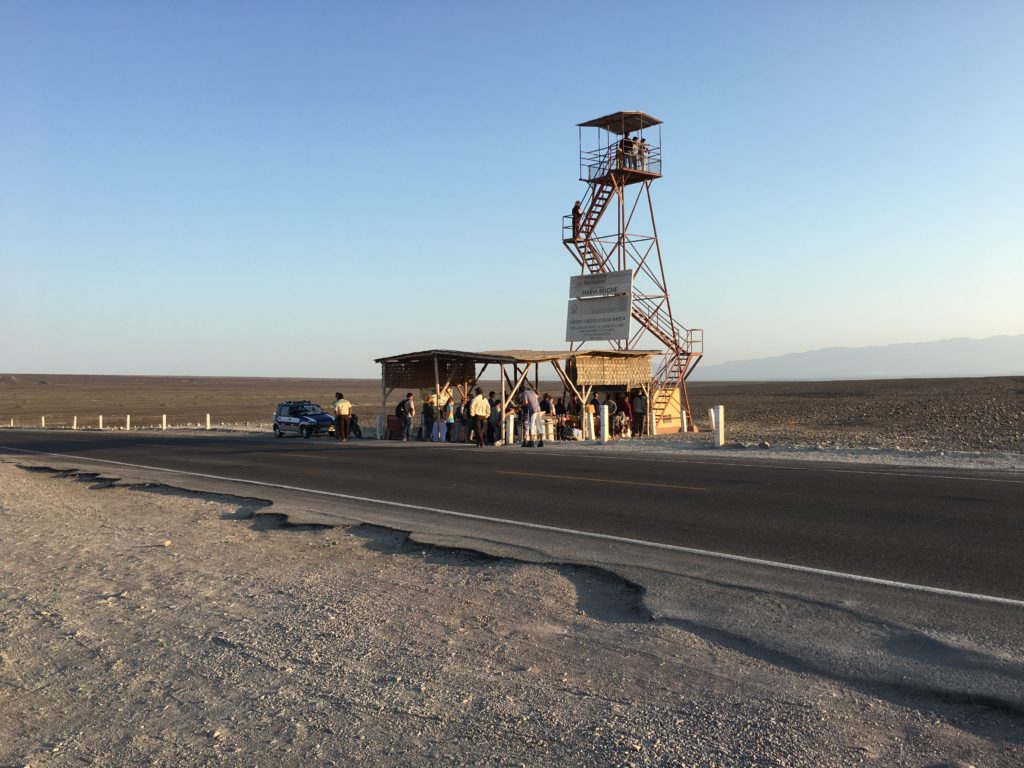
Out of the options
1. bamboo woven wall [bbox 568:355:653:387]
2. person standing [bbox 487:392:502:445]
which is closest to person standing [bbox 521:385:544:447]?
person standing [bbox 487:392:502:445]

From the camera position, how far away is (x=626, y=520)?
10.3 m

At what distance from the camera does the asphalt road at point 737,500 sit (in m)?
7.97

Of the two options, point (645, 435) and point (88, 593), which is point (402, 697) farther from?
point (645, 435)

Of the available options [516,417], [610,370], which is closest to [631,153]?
[610,370]

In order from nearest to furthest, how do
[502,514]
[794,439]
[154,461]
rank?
[502,514]
[154,461]
[794,439]

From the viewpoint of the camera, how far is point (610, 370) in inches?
1159

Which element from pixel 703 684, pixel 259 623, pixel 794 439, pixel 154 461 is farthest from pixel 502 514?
pixel 794 439

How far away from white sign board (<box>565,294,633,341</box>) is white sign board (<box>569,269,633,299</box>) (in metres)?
0.23

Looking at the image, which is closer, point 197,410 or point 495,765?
point 495,765

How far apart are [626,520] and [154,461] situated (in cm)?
1481

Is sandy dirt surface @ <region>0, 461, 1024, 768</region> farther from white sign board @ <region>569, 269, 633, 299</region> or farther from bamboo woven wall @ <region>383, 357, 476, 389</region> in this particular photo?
white sign board @ <region>569, 269, 633, 299</region>

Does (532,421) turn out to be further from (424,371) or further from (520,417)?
(424,371)

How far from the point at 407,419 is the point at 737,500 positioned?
718 inches

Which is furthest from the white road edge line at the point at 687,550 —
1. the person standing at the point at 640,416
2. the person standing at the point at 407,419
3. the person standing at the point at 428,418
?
the person standing at the point at 640,416
